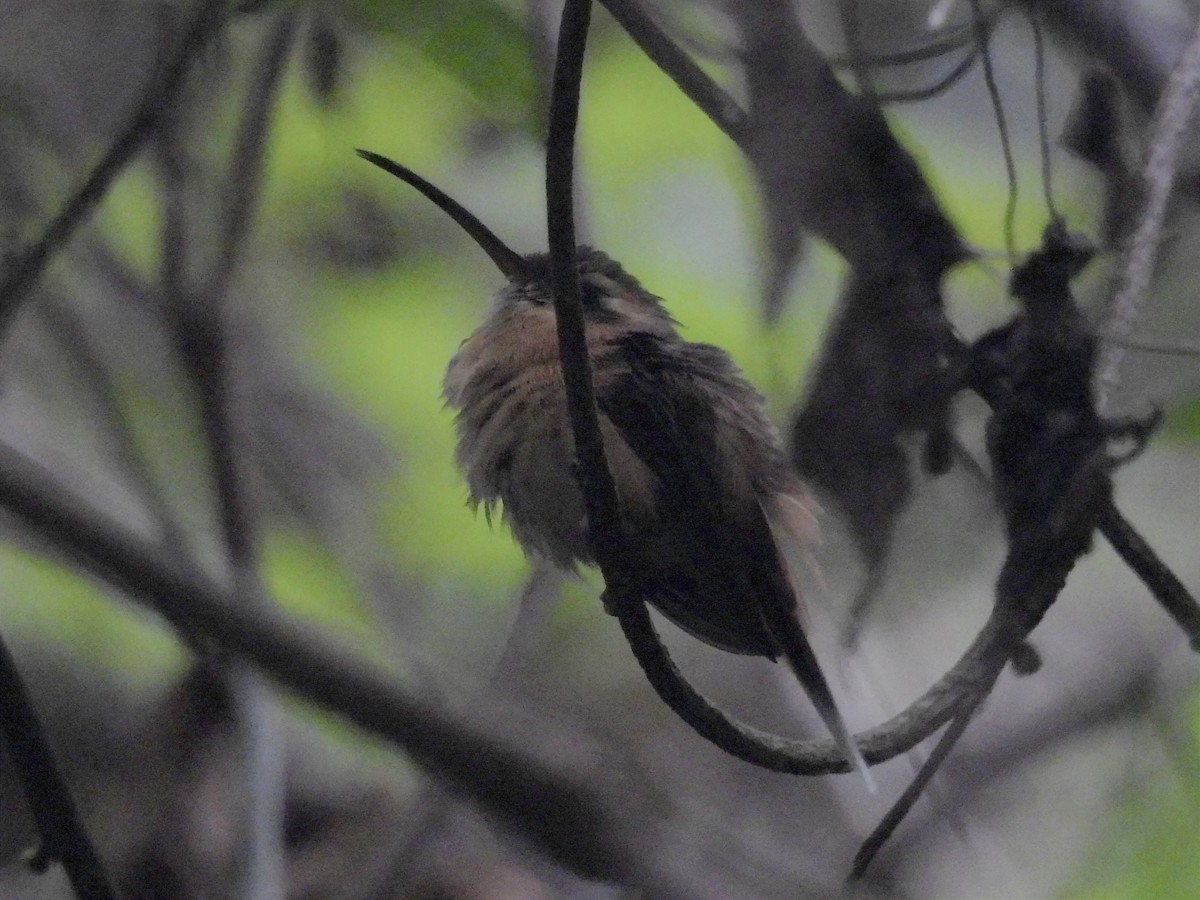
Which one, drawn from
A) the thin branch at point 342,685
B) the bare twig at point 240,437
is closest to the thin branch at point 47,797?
the thin branch at point 342,685

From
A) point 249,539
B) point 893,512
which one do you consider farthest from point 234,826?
point 893,512

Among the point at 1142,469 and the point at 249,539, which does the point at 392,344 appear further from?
the point at 1142,469

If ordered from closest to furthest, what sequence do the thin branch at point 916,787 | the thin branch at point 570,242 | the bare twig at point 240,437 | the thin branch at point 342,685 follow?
1. the thin branch at point 570,242
2. the thin branch at point 916,787
3. the thin branch at point 342,685
4. the bare twig at point 240,437

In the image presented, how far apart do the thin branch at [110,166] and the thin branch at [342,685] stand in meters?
0.20

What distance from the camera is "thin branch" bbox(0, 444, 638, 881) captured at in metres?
1.33

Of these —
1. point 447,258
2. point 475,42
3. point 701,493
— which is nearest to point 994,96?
point 701,493

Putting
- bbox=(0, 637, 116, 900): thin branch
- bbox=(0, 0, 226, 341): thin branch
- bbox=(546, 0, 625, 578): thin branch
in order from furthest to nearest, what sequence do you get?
bbox=(0, 0, 226, 341): thin branch
bbox=(0, 637, 116, 900): thin branch
bbox=(546, 0, 625, 578): thin branch

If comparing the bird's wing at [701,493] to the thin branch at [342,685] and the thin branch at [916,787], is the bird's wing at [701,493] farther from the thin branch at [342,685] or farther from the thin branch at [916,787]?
the thin branch at [342,685]

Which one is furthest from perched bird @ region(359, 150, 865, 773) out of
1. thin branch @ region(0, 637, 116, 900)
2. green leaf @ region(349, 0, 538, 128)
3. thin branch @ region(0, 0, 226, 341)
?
thin branch @ region(0, 637, 116, 900)

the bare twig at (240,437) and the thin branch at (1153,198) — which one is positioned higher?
the thin branch at (1153,198)

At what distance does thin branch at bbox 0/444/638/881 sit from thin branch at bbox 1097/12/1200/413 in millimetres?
699

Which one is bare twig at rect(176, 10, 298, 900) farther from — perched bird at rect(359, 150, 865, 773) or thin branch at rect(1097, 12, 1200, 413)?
thin branch at rect(1097, 12, 1200, 413)

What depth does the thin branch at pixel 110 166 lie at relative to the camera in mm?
1450

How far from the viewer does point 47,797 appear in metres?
1.16
